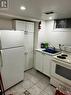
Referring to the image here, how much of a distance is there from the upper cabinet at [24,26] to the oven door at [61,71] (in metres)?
1.58

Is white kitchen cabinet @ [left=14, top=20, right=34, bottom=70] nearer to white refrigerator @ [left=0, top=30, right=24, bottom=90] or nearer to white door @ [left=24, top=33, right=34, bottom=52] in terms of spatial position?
white door @ [left=24, top=33, right=34, bottom=52]

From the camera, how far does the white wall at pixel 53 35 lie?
10.3ft

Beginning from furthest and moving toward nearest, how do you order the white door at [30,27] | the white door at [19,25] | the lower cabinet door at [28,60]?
1. the lower cabinet door at [28,60]
2. the white door at [30,27]
3. the white door at [19,25]

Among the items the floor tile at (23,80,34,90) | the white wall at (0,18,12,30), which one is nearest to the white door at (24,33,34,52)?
the white wall at (0,18,12,30)

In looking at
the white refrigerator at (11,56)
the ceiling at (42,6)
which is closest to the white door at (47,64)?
the white refrigerator at (11,56)

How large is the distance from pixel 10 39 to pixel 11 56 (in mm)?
462

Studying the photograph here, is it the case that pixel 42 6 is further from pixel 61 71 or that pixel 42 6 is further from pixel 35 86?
pixel 35 86

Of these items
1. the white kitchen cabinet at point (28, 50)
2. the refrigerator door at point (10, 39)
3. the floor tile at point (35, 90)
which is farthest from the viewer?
the white kitchen cabinet at point (28, 50)

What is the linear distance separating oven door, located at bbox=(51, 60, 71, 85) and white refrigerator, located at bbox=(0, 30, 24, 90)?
1022 millimetres

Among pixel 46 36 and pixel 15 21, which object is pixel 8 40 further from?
pixel 46 36

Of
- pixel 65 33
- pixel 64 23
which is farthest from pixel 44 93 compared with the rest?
pixel 64 23

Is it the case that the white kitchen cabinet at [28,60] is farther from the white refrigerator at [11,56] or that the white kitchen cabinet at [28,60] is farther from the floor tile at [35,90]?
the floor tile at [35,90]

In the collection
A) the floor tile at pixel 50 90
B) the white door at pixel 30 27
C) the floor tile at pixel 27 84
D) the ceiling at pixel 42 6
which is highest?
the ceiling at pixel 42 6

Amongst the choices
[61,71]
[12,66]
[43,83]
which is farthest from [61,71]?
[12,66]
